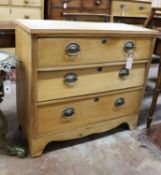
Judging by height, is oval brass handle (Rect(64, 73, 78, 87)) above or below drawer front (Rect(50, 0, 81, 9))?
below

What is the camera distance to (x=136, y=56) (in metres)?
1.50

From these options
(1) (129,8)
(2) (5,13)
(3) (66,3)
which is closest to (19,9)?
(2) (5,13)

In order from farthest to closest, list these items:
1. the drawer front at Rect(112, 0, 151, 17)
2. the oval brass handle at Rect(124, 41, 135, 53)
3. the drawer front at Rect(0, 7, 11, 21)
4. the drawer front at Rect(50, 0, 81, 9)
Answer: the drawer front at Rect(112, 0, 151, 17) → the drawer front at Rect(50, 0, 81, 9) → the drawer front at Rect(0, 7, 11, 21) → the oval brass handle at Rect(124, 41, 135, 53)

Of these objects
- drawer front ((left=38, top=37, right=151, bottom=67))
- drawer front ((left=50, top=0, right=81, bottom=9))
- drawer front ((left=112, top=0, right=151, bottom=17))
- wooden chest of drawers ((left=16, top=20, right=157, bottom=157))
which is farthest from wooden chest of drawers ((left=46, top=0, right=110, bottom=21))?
drawer front ((left=38, top=37, right=151, bottom=67))

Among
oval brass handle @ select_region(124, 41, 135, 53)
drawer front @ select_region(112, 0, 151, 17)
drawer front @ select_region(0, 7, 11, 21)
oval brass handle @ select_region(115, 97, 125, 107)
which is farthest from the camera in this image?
drawer front @ select_region(112, 0, 151, 17)

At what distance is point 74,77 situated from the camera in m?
1.34

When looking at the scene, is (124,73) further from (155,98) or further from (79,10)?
(79,10)

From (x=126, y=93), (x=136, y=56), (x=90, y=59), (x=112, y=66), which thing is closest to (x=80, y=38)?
(x=90, y=59)

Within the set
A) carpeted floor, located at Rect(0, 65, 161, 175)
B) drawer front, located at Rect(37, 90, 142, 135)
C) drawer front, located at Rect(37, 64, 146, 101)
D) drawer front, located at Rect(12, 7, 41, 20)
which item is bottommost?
carpeted floor, located at Rect(0, 65, 161, 175)

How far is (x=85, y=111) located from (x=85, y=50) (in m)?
0.40

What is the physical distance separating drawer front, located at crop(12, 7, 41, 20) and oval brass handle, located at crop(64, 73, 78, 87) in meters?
1.55

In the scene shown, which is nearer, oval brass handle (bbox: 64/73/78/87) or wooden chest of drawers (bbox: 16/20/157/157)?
wooden chest of drawers (bbox: 16/20/157/157)

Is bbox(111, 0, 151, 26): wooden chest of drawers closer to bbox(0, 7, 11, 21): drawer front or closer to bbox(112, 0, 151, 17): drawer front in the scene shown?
bbox(112, 0, 151, 17): drawer front

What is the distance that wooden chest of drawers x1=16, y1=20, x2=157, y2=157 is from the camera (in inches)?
47.9
